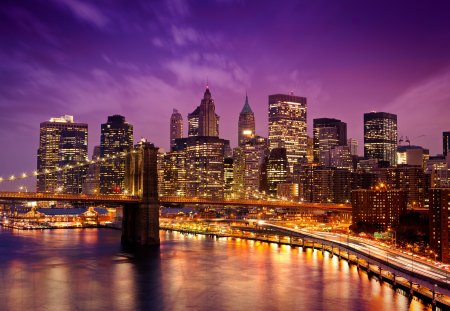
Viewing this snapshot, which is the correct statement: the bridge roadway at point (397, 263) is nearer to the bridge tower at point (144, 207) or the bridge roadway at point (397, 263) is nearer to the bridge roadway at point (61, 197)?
the bridge tower at point (144, 207)

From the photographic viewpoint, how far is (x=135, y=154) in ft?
244

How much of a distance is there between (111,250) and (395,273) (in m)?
34.1

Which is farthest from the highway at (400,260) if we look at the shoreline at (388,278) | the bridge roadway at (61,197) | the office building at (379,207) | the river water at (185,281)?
the office building at (379,207)

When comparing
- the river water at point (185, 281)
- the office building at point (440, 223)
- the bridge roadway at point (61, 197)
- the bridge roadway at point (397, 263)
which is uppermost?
the bridge roadway at point (61, 197)

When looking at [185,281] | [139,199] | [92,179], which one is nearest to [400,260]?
[185,281]

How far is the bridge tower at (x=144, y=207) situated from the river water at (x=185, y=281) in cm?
254

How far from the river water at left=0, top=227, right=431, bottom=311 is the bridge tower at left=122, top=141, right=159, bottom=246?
2540 millimetres

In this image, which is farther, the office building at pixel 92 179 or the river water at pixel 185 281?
the office building at pixel 92 179

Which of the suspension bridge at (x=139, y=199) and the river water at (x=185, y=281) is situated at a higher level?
the suspension bridge at (x=139, y=199)

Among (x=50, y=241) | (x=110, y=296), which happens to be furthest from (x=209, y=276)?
(x=50, y=241)

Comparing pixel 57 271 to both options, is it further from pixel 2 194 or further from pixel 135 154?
pixel 135 154

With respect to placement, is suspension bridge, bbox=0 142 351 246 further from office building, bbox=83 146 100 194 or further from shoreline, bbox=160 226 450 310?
office building, bbox=83 146 100 194

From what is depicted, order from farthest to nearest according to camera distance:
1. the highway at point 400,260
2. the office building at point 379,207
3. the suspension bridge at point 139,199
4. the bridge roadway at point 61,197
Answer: the office building at point 379,207, the suspension bridge at point 139,199, the bridge roadway at point 61,197, the highway at point 400,260

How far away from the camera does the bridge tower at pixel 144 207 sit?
66250 mm
